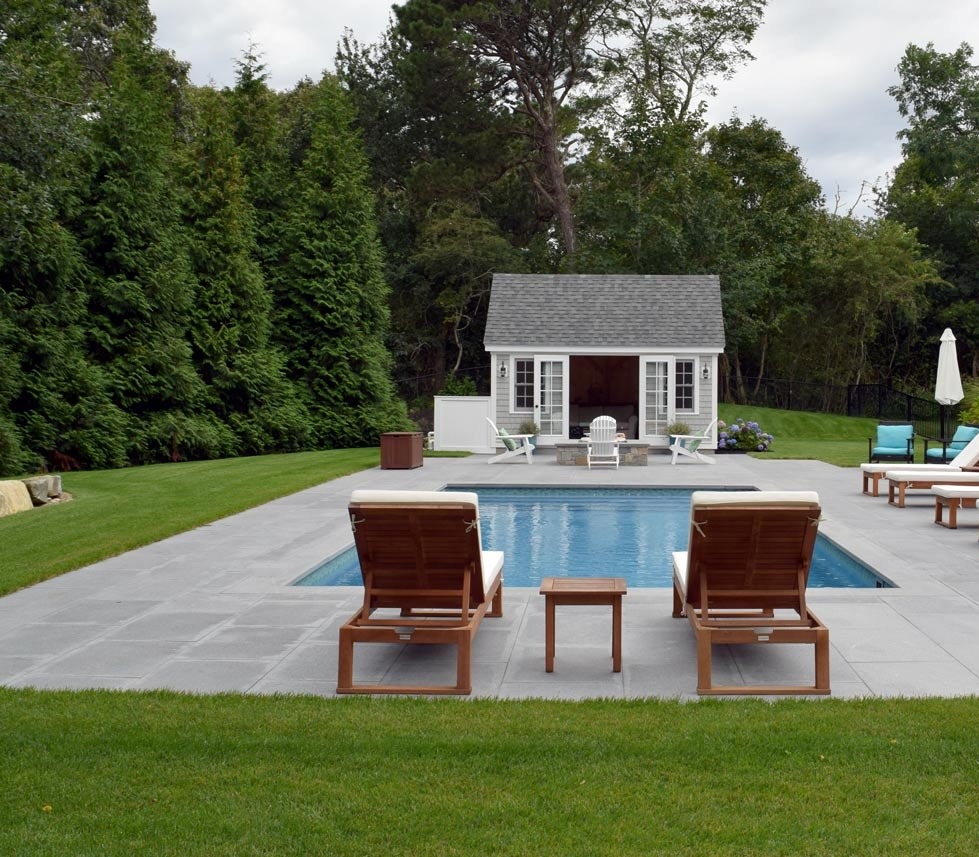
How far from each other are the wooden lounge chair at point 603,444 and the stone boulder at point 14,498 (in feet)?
30.1

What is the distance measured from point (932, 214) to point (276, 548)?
31092mm

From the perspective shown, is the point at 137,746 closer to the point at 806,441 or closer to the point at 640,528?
the point at 640,528

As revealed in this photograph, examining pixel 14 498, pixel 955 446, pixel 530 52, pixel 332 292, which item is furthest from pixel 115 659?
pixel 530 52

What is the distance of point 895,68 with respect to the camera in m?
36.6

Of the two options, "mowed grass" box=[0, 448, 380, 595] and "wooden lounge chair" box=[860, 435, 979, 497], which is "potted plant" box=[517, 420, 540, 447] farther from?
"wooden lounge chair" box=[860, 435, 979, 497]

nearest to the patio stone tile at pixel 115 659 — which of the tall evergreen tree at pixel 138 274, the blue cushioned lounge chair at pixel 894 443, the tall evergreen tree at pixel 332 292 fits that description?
the blue cushioned lounge chair at pixel 894 443

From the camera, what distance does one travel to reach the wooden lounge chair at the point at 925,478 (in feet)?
37.3

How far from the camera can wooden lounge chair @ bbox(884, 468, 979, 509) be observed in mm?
11367

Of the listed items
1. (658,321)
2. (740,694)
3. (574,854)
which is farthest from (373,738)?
(658,321)

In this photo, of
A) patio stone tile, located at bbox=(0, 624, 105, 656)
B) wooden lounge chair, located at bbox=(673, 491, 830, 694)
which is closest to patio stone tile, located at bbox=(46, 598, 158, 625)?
patio stone tile, located at bbox=(0, 624, 105, 656)

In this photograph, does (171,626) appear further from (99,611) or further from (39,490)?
(39,490)

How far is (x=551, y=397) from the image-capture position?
2180 centimetres

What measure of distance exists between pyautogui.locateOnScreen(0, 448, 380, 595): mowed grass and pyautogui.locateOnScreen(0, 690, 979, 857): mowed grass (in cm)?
380

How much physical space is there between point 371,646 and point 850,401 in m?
27.4
